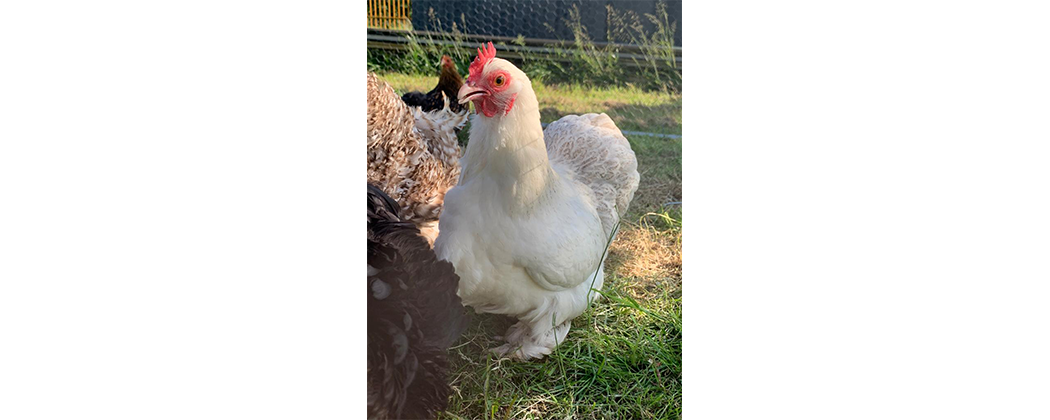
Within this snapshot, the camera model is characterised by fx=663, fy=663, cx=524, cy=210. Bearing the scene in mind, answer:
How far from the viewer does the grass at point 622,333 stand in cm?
158

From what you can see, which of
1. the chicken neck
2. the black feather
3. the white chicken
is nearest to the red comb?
the white chicken

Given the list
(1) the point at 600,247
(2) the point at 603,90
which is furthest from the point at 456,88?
(1) the point at 600,247

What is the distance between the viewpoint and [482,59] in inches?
58.9

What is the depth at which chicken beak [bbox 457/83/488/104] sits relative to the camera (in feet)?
4.86

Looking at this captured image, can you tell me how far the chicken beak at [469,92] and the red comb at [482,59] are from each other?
1.0 inches

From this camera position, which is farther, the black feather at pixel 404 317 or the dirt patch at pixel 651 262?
the dirt patch at pixel 651 262

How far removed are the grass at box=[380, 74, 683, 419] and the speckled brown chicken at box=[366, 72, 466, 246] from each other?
0.29 ft

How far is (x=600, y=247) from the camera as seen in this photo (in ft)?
5.57

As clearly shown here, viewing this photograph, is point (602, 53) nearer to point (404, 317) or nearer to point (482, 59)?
point (482, 59)

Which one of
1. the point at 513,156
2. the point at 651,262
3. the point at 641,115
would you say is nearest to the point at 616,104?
the point at 641,115

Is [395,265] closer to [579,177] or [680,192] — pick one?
[579,177]

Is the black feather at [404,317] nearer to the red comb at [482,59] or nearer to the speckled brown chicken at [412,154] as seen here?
the speckled brown chicken at [412,154]

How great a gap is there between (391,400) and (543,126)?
29.0 inches

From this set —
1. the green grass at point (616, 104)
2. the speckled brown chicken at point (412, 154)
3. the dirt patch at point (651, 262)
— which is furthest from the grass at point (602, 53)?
the dirt patch at point (651, 262)
